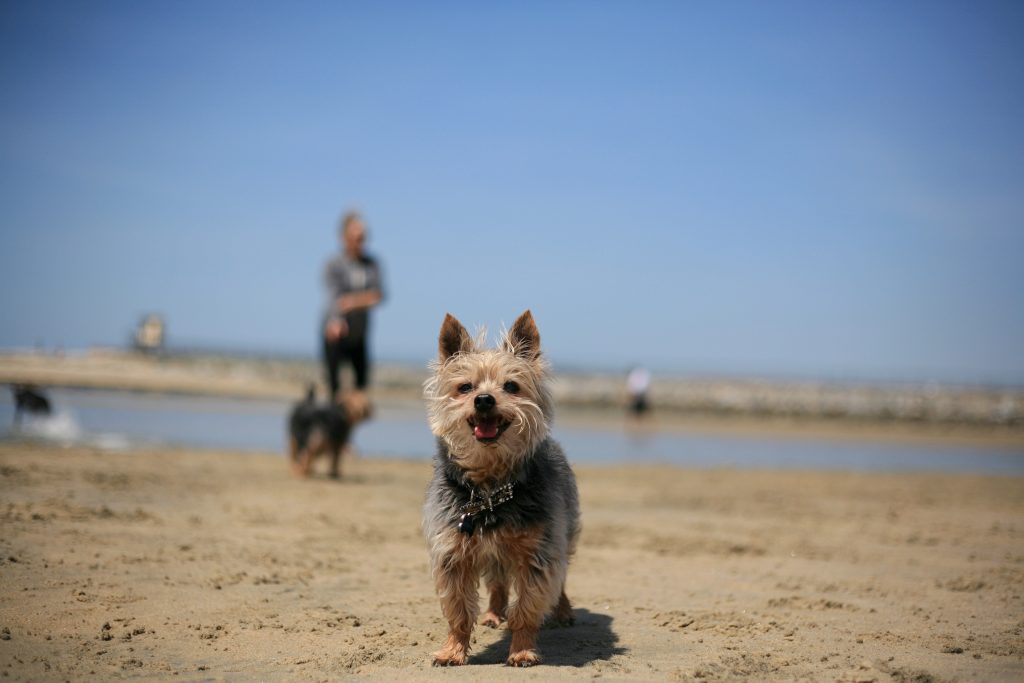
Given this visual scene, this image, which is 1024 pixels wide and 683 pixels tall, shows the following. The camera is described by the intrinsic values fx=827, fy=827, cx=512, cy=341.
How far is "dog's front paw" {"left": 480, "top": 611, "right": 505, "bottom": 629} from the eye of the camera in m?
5.30

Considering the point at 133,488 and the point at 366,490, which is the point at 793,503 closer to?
the point at 366,490

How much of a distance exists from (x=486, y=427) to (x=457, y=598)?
3.02 ft

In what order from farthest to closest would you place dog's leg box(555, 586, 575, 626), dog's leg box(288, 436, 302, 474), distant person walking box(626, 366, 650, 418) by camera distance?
distant person walking box(626, 366, 650, 418) < dog's leg box(288, 436, 302, 474) < dog's leg box(555, 586, 575, 626)

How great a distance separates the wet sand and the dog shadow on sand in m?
0.02

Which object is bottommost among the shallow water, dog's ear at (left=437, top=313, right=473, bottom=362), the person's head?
the shallow water

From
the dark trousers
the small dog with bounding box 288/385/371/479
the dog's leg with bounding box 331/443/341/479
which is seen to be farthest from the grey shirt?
the dog's leg with bounding box 331/443/341/479

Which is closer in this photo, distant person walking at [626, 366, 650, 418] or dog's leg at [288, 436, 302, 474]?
dog's leg at [288, 436, 302, 474]

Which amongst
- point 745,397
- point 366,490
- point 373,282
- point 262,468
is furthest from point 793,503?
point 745,397

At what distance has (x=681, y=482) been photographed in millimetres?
12992

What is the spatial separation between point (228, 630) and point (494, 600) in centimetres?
164

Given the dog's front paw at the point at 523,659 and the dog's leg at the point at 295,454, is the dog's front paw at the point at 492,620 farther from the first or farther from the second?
the dog's leg at the point at 295,454

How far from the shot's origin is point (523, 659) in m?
4.29

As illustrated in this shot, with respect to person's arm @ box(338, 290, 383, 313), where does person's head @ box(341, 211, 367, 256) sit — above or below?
above

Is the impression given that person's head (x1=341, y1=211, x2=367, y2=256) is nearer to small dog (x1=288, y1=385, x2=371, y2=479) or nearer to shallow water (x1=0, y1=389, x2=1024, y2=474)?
small dog (x1=288, y1=385, x2=371, y2=479)
